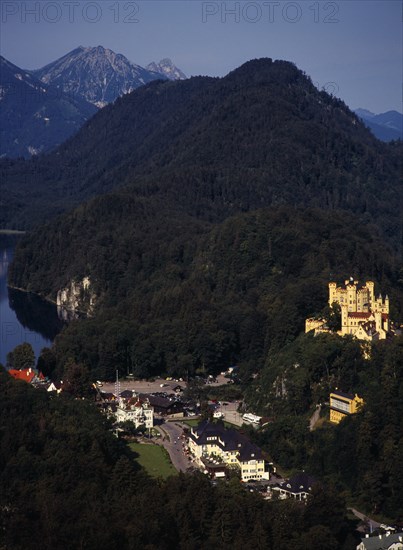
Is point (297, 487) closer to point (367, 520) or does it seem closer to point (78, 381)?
point (367, 520)

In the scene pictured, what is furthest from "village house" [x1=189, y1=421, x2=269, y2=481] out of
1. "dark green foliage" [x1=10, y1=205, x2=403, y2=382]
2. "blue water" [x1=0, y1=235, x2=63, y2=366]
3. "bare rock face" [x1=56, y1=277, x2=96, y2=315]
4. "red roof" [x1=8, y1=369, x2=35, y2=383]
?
"bare rock face" [x1=56, y1=277, x2=96, y2=315]

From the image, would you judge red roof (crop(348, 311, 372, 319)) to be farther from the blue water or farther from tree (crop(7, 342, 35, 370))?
the blue water

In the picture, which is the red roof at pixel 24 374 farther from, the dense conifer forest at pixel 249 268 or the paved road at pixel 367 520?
the paved road at pixel 367 520

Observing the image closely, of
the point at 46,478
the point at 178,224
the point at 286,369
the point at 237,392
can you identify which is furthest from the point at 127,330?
the point at 178,224

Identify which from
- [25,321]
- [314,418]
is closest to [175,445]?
[314,418]

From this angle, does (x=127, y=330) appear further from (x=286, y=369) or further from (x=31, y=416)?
(x=31, y=416)
